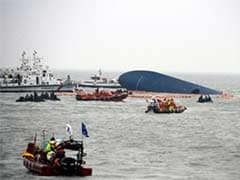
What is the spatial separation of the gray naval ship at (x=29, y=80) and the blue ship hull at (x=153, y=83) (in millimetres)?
2418

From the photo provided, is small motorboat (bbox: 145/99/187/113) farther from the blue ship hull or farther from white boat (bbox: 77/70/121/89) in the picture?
white boat (bbox: 77/70/121/89)

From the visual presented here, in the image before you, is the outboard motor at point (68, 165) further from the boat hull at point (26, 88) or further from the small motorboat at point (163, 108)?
the boat hull at point (26, 88)

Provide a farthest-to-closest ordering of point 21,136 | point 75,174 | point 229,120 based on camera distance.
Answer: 1. point 229,120
2. point 21,136
3. point 75,174

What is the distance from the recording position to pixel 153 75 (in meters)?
20.8

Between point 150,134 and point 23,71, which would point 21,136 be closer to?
point 150,134

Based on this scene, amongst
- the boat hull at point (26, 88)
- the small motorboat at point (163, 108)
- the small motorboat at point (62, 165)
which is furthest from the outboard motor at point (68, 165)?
the boat hull at point (26, 88)

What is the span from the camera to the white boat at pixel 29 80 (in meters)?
23.9

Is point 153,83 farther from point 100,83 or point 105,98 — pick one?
point 100,83

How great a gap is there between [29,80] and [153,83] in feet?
15.0

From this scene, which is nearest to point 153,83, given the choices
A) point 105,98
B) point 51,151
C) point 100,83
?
point 105,98

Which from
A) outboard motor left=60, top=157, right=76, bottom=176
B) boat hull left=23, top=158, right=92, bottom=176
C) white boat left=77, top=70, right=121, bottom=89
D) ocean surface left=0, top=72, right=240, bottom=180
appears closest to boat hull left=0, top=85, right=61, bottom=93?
ocean surface left=0, top=72, right=240, bottom=180

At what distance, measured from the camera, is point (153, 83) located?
21.9 meters

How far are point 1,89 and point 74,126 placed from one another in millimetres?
9993

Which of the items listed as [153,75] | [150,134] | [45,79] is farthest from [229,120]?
[45,79]
